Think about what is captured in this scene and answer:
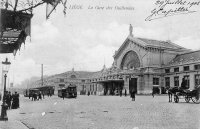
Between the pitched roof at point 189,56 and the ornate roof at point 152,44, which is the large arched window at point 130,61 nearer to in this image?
the ornate roof at point 152,44

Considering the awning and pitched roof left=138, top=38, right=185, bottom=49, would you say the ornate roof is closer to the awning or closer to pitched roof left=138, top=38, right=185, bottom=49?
pitched roof left=138, top=38, right=185, bottom=49

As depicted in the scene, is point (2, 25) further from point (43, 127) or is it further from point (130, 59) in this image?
point (130, 59)

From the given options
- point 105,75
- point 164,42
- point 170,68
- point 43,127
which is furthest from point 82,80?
point 43,127

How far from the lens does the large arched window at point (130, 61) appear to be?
7135cm

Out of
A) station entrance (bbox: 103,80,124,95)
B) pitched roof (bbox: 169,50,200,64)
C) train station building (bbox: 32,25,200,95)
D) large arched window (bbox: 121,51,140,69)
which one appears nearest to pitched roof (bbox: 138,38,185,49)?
train station building (bbox: 32,25,200,95)

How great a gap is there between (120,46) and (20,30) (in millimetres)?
67111

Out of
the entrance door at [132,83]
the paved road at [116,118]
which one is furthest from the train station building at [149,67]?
the paved road at [116,118]

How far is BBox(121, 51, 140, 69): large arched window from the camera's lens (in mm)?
71350

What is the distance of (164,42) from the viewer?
75312mm

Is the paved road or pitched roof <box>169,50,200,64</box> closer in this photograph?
the paved road

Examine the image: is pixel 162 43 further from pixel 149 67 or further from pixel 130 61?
pixel 149 67

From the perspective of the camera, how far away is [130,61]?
73.8 m

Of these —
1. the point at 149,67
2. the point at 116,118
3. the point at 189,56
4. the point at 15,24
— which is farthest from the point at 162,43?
the point at 15,24

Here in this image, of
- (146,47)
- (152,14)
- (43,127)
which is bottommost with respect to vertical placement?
(43,127)
